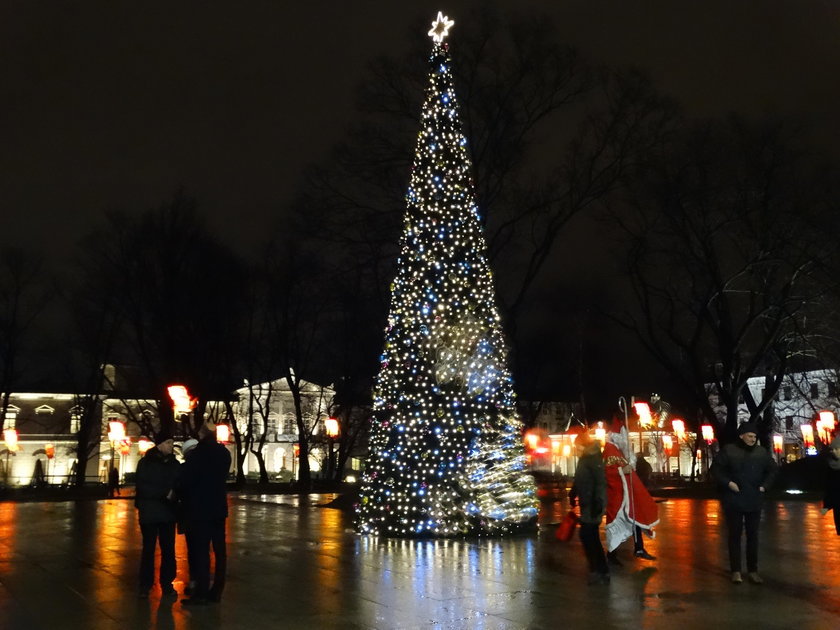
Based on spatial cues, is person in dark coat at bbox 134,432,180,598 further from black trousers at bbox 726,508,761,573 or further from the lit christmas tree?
the lit christmas tree

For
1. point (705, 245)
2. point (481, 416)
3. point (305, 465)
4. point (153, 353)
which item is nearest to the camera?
point (481, 416)

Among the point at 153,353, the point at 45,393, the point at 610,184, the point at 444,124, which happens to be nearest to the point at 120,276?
A: the point at 153,353

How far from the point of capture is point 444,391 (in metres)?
16.3

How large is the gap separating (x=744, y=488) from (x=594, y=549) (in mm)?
1786

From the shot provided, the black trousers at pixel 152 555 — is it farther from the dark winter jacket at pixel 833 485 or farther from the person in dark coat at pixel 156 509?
the dark winter jacket at pixel 833 485

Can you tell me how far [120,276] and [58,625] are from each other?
30.1 metres

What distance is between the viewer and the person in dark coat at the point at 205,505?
9297 millimetres

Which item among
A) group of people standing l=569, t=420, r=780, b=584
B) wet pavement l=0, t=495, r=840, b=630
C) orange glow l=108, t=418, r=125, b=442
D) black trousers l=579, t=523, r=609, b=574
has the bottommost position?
wet pavement l=0, t=495, r=840, b=630

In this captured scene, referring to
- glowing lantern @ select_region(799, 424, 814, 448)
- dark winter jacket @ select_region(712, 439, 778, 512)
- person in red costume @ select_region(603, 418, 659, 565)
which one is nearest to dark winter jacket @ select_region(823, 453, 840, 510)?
dark winter jacket @ select_region(712, 439, 778, 512)

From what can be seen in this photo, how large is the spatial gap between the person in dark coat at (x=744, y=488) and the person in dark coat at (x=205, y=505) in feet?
17.5

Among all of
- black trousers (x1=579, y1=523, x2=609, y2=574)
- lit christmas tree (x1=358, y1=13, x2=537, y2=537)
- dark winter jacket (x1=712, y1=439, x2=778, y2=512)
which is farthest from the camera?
lit christmas tree (x1=358, y1=13, x2=537, y2=537)

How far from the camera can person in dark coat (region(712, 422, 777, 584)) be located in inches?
406

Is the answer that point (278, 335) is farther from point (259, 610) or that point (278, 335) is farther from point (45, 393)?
point (45, 393)

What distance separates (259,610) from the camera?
29.8 ft
